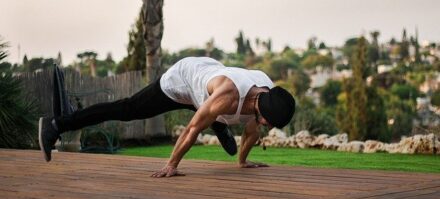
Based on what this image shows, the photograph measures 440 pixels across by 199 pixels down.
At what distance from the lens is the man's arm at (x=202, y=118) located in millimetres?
4805

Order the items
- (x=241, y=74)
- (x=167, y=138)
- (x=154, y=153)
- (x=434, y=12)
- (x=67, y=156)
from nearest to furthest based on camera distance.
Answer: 1. (x=241, y=74)
2. (x=67, y=156)
3. (x=154, y=153)
4. (x=167, y=138)
5. (x=434, y=12)

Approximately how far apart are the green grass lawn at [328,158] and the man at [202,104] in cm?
264

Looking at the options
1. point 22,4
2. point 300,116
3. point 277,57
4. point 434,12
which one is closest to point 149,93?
point 300,116

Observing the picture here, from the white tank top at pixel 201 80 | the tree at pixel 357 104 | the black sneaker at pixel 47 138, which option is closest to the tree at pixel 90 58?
the tree at pixel 357 104

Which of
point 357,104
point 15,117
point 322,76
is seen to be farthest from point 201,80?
point 322,76

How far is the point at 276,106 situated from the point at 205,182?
25.0 inches

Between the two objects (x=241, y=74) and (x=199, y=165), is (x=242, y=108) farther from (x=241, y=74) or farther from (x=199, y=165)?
(x=199, y=165)

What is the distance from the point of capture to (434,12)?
51594 millimetres

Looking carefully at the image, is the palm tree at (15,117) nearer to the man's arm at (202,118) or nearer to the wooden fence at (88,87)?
the wooden fence at (88,87)

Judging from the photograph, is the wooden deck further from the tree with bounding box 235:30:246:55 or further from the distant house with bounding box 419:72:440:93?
the tree with bounding box 235:30:246:55

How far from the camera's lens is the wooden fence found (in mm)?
11727

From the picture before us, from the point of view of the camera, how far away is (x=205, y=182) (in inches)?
177

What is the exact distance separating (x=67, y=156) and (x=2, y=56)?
468 cm

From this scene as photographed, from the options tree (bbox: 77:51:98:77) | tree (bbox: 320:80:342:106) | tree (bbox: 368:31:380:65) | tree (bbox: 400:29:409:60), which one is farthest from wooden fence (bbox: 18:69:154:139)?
tree (bbox: 368:31:380:65)
